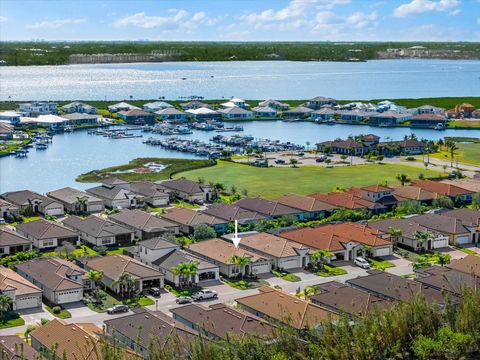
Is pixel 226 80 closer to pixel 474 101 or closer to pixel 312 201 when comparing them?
pixel 474 101

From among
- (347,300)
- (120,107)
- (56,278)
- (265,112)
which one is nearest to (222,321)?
(347,300)

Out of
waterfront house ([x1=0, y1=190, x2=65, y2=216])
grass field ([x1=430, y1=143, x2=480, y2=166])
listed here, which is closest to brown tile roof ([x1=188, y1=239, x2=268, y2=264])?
waterfront house ([x1=0, y1=190, x2=65, y2=216])

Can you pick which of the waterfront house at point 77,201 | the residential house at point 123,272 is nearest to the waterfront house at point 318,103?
the waterfront house at point 77,201

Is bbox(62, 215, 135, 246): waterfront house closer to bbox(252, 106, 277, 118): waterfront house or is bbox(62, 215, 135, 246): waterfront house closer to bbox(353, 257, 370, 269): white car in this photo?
bbox(353, 257, 370, 269): white car

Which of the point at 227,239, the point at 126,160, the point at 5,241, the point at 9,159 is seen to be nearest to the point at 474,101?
the point at 126,160

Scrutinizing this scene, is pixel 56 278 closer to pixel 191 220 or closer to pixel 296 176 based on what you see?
pixel 191 220
